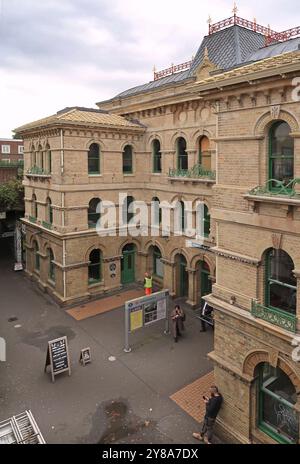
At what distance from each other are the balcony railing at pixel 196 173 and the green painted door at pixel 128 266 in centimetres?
639

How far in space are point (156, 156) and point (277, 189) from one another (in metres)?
14.6

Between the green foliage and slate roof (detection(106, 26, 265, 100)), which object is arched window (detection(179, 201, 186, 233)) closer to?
slate roof (detection(106, 26, 265, 100))

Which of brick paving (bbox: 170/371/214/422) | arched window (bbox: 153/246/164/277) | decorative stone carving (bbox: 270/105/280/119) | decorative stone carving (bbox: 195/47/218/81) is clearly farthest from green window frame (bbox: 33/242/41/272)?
decorative stone carving (bbox: 270/105/280/119)

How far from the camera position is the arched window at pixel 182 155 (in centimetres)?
2074

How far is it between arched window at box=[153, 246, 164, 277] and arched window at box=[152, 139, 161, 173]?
196 inches

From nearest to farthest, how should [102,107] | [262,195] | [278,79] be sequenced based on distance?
[278,79] → [262,195] → [102,107]

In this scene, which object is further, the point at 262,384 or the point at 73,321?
the point at 73,321

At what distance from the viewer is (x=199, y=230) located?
1984 cm

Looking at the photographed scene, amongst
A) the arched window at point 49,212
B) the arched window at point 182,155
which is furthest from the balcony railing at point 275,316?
the arched window at point 49,212

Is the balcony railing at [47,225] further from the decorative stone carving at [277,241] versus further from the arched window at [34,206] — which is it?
the decorative stone carving at [277,241]

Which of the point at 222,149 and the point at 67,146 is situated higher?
the point at 67,146

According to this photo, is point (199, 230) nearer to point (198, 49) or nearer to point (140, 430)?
point (140, 430)

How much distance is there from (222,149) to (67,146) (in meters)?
12.3
